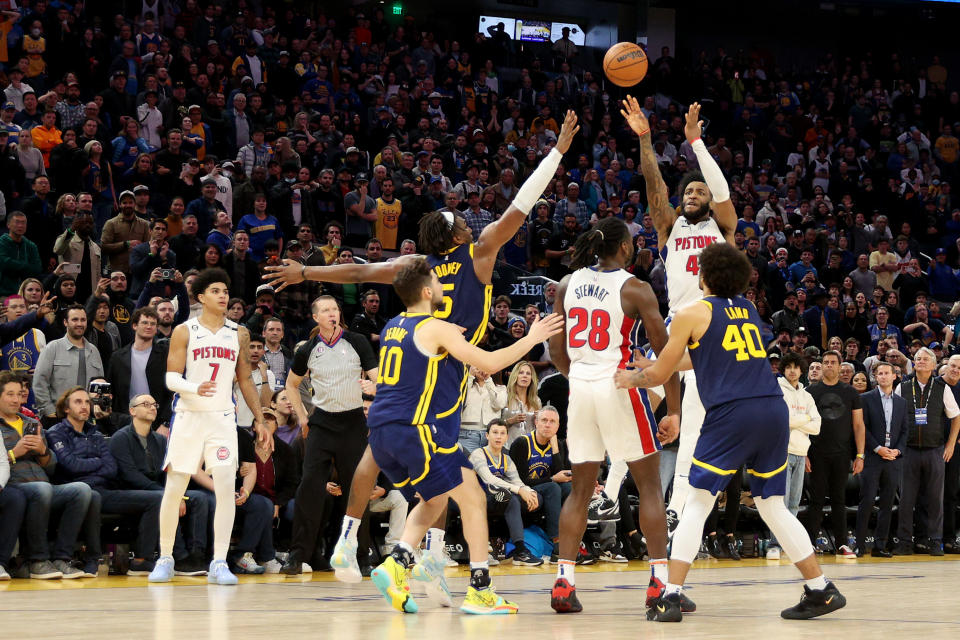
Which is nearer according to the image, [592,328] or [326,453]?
[592,328]

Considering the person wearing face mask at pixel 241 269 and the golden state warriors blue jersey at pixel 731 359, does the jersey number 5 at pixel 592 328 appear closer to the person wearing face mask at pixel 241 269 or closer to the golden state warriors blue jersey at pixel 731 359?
the golden state warriors blue jersey at pixel 731 359

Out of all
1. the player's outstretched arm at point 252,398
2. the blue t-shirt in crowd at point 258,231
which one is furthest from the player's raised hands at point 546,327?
the blue t-shirt in crowd at point 258,231

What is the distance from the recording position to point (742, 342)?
6570 mm

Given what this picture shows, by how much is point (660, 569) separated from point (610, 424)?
91 centimetres

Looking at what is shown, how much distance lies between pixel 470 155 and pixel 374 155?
163cm

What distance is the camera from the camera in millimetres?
10969

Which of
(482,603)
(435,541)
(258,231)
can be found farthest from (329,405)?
(258,231)

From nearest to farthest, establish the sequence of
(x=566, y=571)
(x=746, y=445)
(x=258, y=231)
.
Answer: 1. (x=746, y=445)
2. (x=566, y=571)
3. (x=258, y=231)

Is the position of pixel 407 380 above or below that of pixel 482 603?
above

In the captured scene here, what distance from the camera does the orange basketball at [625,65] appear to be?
9.45m

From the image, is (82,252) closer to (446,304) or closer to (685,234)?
(446,304)

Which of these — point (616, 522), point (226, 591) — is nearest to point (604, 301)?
point (226, 591)

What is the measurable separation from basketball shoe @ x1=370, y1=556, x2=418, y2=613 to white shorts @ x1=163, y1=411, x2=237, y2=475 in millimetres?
2982

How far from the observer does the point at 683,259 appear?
828 centimetres
